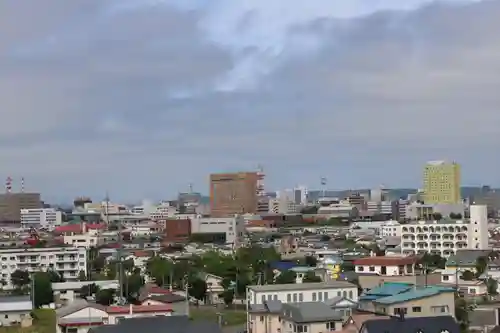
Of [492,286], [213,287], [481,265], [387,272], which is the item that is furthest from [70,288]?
[481,265]

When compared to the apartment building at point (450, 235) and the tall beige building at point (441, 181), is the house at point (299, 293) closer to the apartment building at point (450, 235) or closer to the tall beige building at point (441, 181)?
the apartment building at point (450, 235)

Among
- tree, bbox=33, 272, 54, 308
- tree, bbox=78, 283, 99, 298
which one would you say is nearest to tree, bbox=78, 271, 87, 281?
tree, bbox=78, 283, 99, 298

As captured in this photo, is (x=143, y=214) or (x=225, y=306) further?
(x=143, y=214)

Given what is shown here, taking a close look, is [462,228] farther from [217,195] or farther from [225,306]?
[217,195]

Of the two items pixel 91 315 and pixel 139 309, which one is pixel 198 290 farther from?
pixel 91 315

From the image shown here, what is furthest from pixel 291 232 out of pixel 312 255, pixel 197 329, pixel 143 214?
pixel 197 329
